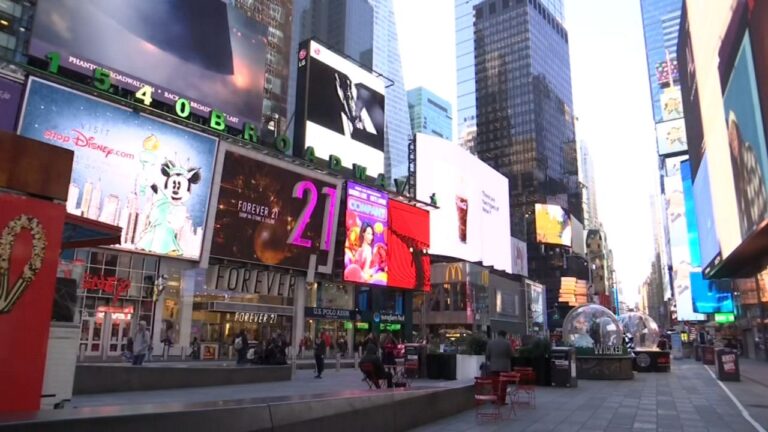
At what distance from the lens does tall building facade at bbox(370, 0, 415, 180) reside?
141 metres

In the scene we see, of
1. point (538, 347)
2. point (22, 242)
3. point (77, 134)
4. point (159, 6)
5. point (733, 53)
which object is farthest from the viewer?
point (159, 6)

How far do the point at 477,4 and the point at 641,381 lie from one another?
160436 mm

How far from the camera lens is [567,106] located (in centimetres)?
16762

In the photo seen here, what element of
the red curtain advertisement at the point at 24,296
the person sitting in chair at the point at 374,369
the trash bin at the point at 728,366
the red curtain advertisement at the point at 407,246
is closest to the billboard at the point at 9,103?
the person sitting in chair at the point at 374,369

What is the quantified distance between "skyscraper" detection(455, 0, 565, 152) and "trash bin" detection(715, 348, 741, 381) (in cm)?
13691

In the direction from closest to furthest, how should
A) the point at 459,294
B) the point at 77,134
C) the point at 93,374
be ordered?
the point at 93,374 < the point at 77,134 < the point at 459,294

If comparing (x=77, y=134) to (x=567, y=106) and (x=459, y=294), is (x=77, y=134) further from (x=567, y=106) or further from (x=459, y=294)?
(x=567, y=106)

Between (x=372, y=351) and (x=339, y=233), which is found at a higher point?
(x=339, y=233)

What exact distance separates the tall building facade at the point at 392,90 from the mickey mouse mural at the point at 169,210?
315 ft

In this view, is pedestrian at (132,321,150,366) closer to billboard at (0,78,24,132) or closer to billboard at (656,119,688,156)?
billboard at (0,78,24,132)

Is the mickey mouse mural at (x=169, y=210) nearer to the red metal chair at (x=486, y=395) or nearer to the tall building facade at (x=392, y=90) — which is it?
the red metal chair at (x=486, y=395)

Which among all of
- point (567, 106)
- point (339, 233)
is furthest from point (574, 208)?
point (339, 233)

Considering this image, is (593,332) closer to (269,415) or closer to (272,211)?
(269,415)

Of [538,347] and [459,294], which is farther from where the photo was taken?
[459,294]
